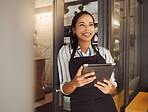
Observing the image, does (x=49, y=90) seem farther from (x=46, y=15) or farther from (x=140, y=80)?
(x=140, y=80)

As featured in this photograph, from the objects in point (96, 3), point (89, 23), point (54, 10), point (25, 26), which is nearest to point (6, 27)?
point (25, 26)

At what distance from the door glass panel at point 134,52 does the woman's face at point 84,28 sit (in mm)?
2129

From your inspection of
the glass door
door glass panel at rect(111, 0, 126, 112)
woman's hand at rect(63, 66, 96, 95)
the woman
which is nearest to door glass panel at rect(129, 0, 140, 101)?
the glass door

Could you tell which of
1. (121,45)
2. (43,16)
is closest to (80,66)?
(43,16)

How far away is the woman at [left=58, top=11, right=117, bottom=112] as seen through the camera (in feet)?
4.16

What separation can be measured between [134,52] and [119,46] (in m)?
1.05

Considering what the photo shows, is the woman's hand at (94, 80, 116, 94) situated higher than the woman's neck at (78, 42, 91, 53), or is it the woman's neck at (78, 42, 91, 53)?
the woman's neck at (78, 42, 91, 53)

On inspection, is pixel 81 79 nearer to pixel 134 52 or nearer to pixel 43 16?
pixel 43 16

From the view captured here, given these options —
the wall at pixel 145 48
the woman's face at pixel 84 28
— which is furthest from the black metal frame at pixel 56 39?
the wall at pixel 145 48

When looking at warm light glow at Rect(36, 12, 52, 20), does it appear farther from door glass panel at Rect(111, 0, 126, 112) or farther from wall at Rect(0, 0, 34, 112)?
door glass panel at Rect(111, 0, 126, 112)

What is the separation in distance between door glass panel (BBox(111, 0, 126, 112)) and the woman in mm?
1071

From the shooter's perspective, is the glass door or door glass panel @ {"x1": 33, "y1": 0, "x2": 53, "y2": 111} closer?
door glass panel @ {"x1": 33, "y1": 0, "x2": 53, "y2": 111}

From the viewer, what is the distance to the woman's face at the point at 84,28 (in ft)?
4.34

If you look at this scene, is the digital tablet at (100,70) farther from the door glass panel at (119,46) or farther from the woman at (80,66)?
the door glass panel at (119,46)
